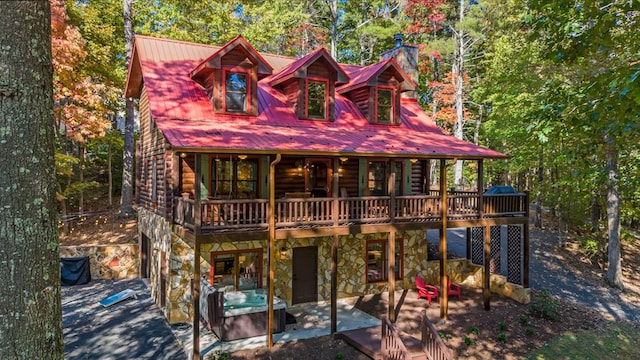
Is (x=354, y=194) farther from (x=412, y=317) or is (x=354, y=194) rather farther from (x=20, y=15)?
(x=20, y=15)

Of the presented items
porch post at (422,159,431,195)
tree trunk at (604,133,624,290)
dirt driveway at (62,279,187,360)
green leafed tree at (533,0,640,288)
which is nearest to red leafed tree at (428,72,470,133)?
tree trunk at (604,133,624,290)

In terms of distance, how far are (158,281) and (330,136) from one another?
7649 mm

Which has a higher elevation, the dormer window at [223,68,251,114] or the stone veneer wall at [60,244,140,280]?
the dormer window at [223,68,251,114]

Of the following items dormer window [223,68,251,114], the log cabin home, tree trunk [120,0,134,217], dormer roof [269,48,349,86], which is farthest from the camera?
tree trunk [120,0,134,217]

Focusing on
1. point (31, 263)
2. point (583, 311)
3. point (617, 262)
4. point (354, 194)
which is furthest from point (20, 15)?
point (617, 262)

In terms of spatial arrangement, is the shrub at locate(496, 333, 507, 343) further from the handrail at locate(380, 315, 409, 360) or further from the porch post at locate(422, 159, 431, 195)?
the porch post at locate(422, 159, 431, 195)

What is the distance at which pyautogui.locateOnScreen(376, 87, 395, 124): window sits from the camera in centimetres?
1700

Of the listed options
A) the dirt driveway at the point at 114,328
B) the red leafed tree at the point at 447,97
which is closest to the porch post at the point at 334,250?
the dirt driveway at the point at 114,328

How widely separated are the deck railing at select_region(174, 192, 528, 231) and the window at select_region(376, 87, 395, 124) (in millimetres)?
4092

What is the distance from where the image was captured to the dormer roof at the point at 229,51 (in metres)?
13.4

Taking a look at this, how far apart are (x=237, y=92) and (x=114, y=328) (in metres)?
8.29

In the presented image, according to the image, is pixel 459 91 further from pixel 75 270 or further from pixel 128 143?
pixel 75 270

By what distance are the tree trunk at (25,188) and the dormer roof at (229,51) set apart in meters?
10.2

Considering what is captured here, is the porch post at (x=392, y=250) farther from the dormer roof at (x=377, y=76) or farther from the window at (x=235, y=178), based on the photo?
the dormer roof at (x=377, y=76)
